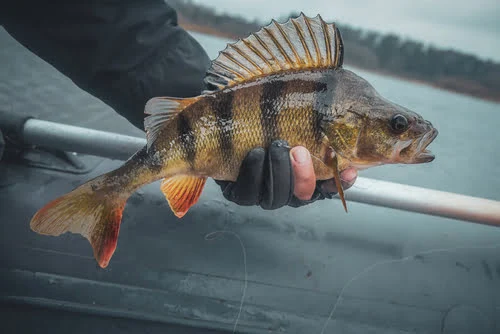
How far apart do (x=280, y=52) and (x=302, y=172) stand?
46 cm

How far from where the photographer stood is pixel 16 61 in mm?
2754

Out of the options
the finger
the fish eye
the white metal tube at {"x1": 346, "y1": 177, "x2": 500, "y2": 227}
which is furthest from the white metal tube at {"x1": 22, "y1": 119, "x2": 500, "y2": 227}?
the fish eye

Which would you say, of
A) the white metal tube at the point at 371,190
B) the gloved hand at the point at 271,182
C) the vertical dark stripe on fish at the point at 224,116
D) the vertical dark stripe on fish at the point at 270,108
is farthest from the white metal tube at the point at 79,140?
the vertical dark stripe on fish at the point at 270,108

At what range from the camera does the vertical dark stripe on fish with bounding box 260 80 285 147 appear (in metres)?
1.26

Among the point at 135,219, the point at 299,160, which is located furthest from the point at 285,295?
the point at 135,219

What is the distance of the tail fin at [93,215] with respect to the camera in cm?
126

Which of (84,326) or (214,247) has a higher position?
(214,247)

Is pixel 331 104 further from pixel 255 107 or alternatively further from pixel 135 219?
pixel 135 219

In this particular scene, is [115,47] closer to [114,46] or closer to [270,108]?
[114,46]

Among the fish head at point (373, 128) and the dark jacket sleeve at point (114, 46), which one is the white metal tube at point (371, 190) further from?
the fish head at point (373, 128)

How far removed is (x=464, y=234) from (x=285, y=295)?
1333mm

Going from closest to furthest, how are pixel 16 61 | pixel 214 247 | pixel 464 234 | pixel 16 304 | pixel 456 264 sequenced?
pixel 16 304, pixel 214 247, pixel 456 264, pixel 464 234, pixel 16 61

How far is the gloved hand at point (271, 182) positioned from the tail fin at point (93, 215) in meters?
0.46

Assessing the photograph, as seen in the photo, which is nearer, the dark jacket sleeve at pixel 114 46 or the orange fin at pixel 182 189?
the orange fin at pixel 182 189
